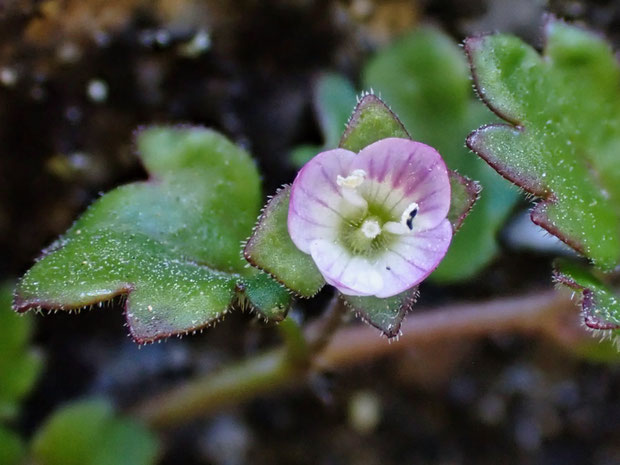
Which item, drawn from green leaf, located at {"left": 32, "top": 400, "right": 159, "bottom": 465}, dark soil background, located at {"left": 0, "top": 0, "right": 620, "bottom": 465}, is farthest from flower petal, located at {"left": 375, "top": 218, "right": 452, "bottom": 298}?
green leaf, located at {"left": 32, "top": 400, "right": 159, "bottom": 465}

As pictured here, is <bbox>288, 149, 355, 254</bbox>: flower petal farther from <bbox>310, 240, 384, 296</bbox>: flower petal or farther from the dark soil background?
the dark soil background

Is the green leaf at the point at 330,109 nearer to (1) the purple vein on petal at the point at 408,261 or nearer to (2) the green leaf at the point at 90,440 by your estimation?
(1) the purple vein on petal at the point at 408,261

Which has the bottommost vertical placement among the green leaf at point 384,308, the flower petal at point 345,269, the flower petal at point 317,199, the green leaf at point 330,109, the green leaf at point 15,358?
the green leaf at point 15,358

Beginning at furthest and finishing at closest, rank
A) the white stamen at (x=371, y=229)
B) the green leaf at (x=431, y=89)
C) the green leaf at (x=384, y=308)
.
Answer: the green leaf at (x=431, y=89) → the white stamen at (x=371, y=229) → the green leaf at (x=384, y=308)

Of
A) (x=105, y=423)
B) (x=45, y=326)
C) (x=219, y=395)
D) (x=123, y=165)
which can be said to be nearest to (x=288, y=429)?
(x=219, y=395)

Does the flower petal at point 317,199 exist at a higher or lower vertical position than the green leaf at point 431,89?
higher

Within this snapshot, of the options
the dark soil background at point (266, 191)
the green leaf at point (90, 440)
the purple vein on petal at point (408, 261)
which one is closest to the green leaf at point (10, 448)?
the green leaf at point (90, 440)

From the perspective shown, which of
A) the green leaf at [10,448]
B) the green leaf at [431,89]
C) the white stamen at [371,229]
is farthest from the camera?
the green leaf at [431,89]
